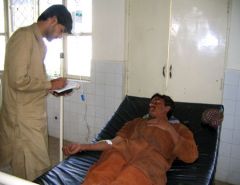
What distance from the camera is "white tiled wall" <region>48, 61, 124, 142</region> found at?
331 centimetres

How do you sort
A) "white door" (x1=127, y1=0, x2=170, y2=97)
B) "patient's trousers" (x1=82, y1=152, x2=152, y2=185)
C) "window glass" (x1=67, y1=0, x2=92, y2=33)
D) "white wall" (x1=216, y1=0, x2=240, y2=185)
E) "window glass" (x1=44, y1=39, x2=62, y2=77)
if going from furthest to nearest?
"window glass" (x1=44, y1=39, x2=62, y2=77) → "window glass" (x1=67, y1=0, x2=92, y2=33) → "white door" (x1=127, y1=0, x2=170, y2=97) → "white wall" (x1=216, y1=0, x2=240, y2=185) → "patient's trousers" (x1=82, y1=152, x2=152, y2=185)

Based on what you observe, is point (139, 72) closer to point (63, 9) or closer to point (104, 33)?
point (104, 33)

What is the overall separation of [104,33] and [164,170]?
6.68 feet

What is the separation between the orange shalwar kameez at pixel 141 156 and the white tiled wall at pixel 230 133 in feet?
2.87

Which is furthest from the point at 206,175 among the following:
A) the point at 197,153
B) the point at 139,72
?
the point at 139,72

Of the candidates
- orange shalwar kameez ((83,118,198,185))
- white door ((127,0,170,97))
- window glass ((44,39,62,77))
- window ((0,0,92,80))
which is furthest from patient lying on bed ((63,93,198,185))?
window glass ((44,39,62,77))

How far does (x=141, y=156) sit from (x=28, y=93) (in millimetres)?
875

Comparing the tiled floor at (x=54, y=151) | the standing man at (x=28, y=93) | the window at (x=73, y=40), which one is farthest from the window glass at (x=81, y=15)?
the standing man at (x=28, y=93)

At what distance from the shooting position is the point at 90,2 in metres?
3.45

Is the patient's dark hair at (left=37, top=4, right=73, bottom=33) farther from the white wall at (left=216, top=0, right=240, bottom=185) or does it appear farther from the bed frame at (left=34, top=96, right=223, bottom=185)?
the white wall at (left=216, top=0, right=240, bottom=185)

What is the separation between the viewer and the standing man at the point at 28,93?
5.64 feet

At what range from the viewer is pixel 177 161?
2.01 meters

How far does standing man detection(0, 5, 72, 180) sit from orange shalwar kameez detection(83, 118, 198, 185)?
0.49 meters

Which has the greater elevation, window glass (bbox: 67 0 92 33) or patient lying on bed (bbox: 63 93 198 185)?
window glass (bbox: 67 0 92 33)
